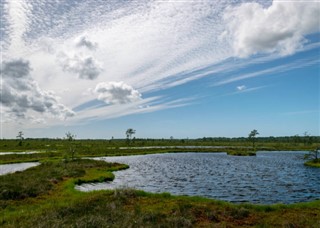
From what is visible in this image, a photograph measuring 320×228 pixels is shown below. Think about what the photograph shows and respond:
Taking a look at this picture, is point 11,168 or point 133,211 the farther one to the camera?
point 11,168

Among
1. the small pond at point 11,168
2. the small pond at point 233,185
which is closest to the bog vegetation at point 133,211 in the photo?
Result: the small pond at point 233,185

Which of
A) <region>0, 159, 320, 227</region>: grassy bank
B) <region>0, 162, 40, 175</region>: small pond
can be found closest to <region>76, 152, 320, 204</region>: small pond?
<region>0, 159, 320, 227</region>: grassy bank

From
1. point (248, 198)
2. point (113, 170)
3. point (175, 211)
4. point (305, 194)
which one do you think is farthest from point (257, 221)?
point (113, 170)

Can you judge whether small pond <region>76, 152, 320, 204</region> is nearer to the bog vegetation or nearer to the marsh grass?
the marsh grass

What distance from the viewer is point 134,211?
25.1m

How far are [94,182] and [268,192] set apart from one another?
26.1 meters

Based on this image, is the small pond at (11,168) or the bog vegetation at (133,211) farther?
the small pond at (11,168)

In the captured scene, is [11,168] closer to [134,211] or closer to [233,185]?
[233,185]

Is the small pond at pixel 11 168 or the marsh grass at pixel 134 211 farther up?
the marsh grass at pixel 134 211

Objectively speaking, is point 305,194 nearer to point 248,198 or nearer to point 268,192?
point 268,192

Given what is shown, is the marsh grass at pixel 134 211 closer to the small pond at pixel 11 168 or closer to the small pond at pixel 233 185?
the small pond at pixel 233 185

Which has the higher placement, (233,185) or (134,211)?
(134,211)

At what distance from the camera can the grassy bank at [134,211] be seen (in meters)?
21.8

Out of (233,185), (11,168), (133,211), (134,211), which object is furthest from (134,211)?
(11,168)
